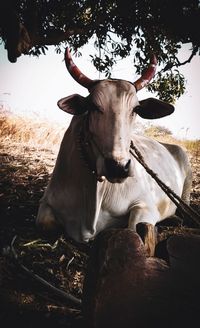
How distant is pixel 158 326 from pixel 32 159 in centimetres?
531

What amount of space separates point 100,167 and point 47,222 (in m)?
0.84

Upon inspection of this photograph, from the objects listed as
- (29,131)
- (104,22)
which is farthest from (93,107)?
(29,131)

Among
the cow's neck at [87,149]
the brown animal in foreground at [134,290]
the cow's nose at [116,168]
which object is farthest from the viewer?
the cow's neck at [87,149]

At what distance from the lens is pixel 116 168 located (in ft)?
5.81

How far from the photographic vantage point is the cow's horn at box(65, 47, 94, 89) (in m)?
2.27

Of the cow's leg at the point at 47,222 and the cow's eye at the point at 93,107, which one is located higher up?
the cow's eye at the point at 93,107

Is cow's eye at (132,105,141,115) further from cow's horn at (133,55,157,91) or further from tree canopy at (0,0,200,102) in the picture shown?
tree canopy at (0,0,200,102)

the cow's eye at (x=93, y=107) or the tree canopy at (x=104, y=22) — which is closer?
the cow's eye at (x=93, y=107)

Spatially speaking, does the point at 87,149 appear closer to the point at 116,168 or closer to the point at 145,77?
the point at 116,168

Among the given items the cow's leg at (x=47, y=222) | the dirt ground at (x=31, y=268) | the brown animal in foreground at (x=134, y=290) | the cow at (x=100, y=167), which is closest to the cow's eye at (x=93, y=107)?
the cow at (x=100, y=167)

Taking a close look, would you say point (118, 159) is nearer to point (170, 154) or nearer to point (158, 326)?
point (158, 326)

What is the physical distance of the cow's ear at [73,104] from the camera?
2180 millimetres

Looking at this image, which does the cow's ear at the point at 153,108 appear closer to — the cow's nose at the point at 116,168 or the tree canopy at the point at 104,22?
the cow's nose at the point at 116,168

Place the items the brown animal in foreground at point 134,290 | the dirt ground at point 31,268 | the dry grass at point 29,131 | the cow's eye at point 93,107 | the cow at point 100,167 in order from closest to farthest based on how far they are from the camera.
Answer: the brown animal in foreground at point 134,290 → the dirt ground at point 31,268 → the cow at point 100,167 → the cow's eye at point 93,107 → the dry grass at point 29,131
